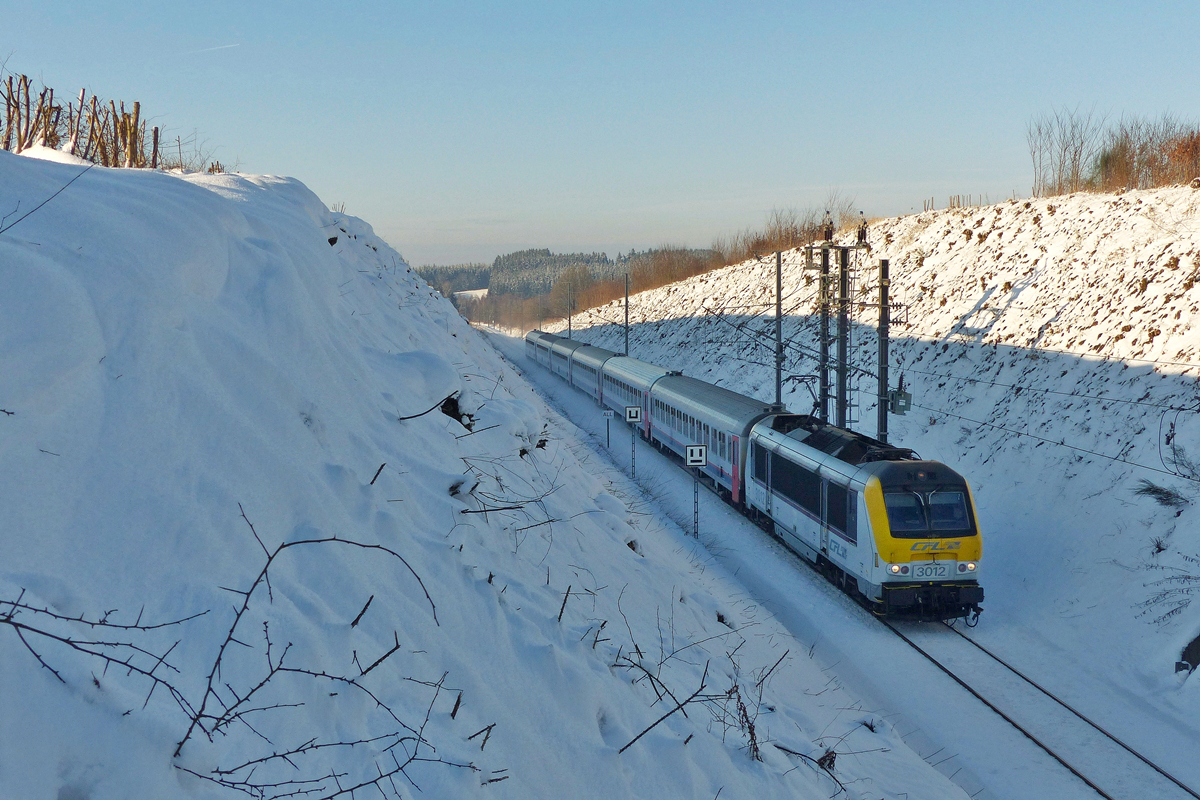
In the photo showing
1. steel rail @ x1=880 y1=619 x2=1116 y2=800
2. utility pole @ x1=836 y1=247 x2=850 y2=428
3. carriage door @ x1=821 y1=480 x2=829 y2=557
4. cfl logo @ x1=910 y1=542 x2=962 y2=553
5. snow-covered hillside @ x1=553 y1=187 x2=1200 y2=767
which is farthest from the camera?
utility pole @ x1=836 y1=247 x2=850 y2=428

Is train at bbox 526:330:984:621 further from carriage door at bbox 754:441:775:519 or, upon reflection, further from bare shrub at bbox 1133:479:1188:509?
bare shrub at bbox 1133:479:1188:509

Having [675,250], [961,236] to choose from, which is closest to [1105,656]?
[961,236]

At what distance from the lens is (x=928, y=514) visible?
1336 centimetres

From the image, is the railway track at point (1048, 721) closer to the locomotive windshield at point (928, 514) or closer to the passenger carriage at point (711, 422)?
the locomotive windshield at point (928, 514)

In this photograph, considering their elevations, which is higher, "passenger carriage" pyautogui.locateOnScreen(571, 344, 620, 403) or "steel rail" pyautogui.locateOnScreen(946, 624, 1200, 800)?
"passenger carriage" pyautogui.locateOnScreen(571, 344, 620, 403)

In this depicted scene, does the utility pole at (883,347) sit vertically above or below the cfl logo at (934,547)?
above

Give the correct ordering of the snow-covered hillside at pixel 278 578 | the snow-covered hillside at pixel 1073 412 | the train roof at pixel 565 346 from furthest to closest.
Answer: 1. the train roof at pixel 565 346
2. the snow-covered hillside at pixel 1073 412
3. the snow-covered hillside at pixel 278 578

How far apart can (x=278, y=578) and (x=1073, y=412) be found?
22281mm

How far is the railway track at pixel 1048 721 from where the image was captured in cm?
919

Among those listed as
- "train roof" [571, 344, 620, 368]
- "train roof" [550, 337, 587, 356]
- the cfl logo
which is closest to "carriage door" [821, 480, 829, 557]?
the cfl logo

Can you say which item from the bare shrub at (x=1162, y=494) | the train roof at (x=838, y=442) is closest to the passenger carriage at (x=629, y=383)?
the train roof at (x=838, y=442)

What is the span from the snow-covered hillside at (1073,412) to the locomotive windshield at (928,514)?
2.38 meters

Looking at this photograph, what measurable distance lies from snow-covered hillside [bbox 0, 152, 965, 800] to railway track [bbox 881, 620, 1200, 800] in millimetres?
2955

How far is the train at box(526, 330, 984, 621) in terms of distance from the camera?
1329 cm
